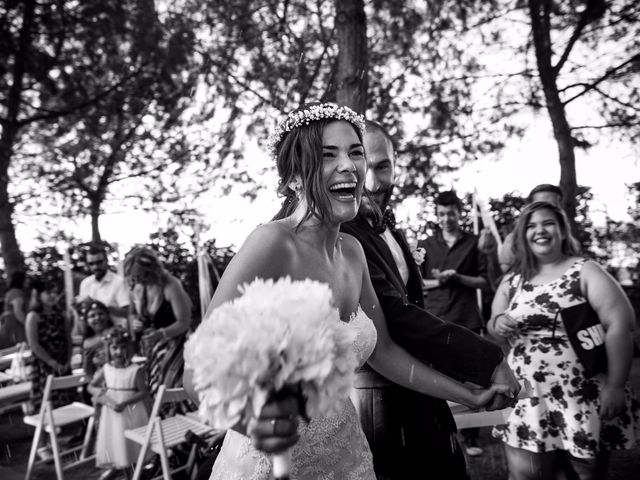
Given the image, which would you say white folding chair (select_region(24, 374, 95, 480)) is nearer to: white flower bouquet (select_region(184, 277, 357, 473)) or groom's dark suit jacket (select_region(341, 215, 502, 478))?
groom's dark suit jacket (select_region(341, 215, 502, 478))

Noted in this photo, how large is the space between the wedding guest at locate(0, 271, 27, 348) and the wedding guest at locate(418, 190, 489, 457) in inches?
236

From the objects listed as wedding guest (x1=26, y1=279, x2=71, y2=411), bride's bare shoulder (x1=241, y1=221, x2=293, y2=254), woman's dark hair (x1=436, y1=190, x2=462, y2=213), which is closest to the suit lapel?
bride's bare shoulder (x1=241, y1=221, x2=293, y2=254)

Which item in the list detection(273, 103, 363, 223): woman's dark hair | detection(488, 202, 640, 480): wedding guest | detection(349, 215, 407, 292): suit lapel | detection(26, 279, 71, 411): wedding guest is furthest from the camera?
detection(26, 279, 71, 411): wedding guest

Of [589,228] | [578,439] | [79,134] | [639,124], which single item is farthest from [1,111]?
[589,228]

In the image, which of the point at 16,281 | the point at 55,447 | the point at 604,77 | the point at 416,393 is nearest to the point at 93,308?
the point at 55,447

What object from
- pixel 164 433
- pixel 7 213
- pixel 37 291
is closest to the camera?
pixel 164 433

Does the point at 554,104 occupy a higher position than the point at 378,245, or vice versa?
the point at 554,104

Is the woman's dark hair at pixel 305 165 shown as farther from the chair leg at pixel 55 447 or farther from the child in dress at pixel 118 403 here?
the chair leg at pixel 55 447

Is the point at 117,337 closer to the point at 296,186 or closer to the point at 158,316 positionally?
the point at 158,316

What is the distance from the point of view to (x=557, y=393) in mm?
2861

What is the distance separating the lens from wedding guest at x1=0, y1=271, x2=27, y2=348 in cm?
746

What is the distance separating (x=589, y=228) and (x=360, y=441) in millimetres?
9607

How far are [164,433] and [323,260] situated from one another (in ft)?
9.40

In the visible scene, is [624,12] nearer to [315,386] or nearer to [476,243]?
Answer: [476,243]
